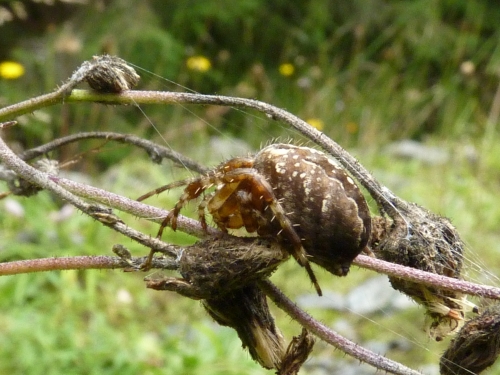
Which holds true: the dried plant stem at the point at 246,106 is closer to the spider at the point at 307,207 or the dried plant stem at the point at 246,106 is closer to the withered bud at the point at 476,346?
the spider at the point at 307,207

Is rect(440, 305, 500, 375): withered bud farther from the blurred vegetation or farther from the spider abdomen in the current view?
the blurred vegetation

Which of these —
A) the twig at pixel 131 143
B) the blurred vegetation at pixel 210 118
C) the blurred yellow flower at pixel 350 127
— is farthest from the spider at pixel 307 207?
Result: the blurred yellow flower at pixel 350 127

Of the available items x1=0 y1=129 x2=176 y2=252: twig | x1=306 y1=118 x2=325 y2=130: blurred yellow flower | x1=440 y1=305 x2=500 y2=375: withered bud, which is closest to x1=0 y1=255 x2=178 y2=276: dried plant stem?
x1=0 y1=129 x2=176 y2=252: twig

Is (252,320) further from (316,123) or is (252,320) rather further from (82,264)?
(316,123)

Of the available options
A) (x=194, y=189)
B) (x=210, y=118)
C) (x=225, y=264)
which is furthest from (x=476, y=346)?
(x=210, y=118)

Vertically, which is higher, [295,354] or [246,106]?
[246,106]

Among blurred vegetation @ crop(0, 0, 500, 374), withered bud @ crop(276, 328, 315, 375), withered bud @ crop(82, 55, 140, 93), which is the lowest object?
blurred vegetation @ crop(0, 0, 500, 374)
